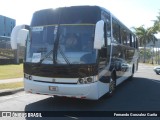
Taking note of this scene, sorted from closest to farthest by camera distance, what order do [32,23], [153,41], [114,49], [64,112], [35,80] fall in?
[64,112]
[35,80]
[32,23]
[114,49]
[153,41]

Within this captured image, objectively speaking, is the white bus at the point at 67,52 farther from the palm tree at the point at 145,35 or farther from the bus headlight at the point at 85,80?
the palm tree at the point at 145,35

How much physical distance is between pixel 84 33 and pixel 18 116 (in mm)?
3196

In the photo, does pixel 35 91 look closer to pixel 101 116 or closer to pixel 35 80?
pixel 35 80

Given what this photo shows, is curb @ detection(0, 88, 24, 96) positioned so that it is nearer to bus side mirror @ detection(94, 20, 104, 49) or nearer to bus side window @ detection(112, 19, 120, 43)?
bus side window @ detection(112, 19, 120, 43)

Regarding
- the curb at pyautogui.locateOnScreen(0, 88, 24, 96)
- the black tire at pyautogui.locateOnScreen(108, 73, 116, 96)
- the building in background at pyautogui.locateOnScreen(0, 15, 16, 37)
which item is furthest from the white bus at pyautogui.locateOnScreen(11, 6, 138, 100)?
the building in background at pyautogui.locateOnScreen(0, 15, 16, 37)

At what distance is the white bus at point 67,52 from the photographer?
9266 millimetres

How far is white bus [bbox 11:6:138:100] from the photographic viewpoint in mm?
9266

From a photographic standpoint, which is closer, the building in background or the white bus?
the white bus

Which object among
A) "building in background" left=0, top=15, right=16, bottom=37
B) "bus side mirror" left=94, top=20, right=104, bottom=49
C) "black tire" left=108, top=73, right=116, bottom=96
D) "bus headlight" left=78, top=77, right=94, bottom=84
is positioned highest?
"building in background" left=0, top=15, right=16, bottom=37

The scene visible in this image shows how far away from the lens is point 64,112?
30.1 feet

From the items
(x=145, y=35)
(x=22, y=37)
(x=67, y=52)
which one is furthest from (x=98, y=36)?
(x=145, y=35)

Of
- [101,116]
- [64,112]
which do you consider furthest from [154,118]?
[64,112]

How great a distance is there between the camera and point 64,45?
960 centimetres

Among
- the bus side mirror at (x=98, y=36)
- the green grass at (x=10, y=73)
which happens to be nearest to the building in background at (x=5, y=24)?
the green grass at (x=10, y=73)
